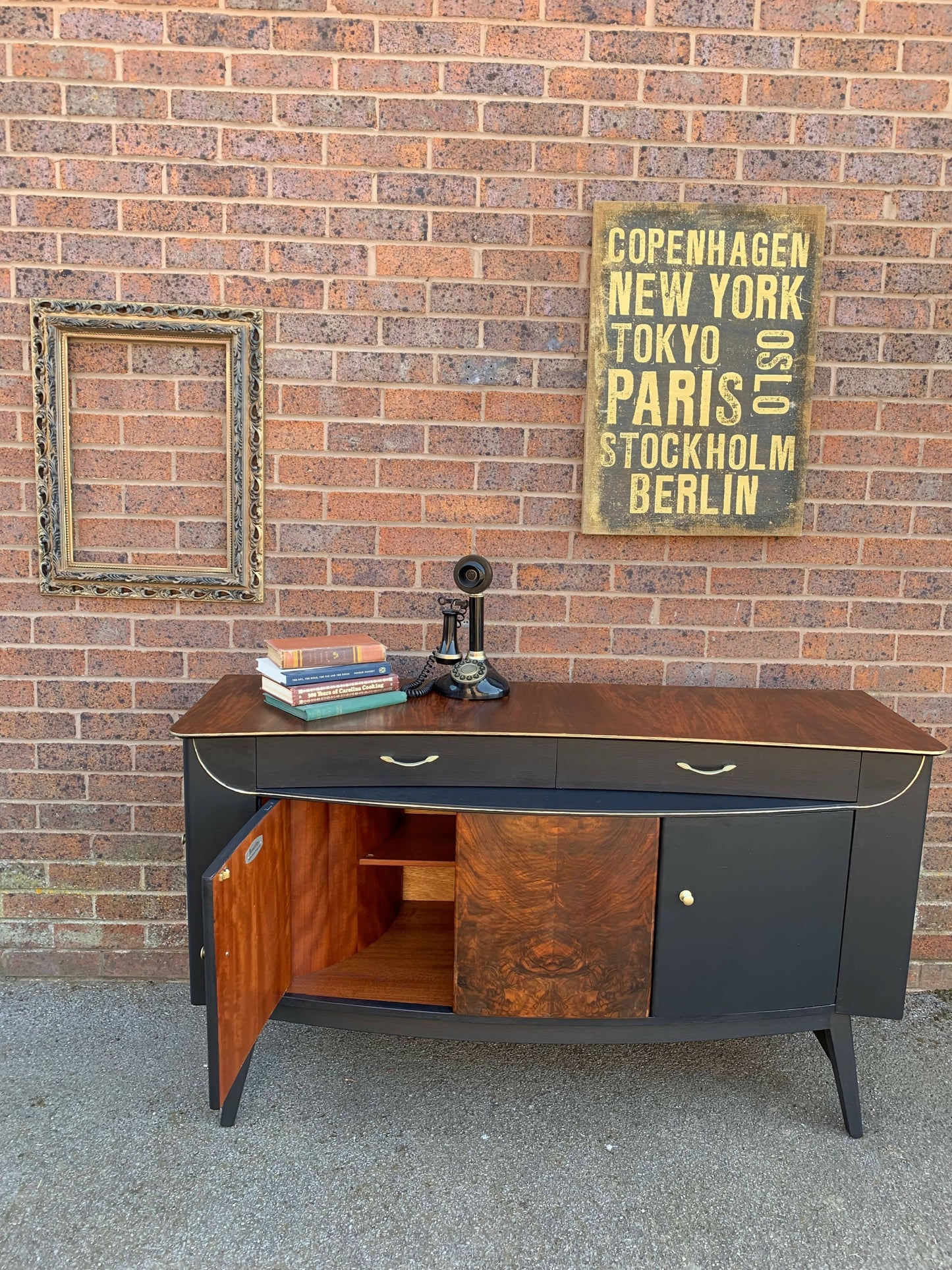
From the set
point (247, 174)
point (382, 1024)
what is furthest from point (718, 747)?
point (247, 174)

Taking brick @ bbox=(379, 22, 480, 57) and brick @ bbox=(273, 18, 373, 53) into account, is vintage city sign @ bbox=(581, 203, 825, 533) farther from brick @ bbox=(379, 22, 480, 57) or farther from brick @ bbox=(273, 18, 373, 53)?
brick @ bbox=(273, 18, 373, 53)

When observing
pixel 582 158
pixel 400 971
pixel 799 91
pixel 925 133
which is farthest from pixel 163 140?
pixel 400 971

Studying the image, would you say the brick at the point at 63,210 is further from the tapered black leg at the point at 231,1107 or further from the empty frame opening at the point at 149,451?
the tapered black leg at the point at 231,1107

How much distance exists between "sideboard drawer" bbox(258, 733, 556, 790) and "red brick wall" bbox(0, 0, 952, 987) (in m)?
0.61

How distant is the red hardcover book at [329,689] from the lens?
6.98 feet

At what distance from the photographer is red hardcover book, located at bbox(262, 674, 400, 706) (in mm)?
2127

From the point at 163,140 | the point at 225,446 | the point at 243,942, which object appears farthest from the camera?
the point at 225,446

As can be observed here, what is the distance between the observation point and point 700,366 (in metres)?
2.47

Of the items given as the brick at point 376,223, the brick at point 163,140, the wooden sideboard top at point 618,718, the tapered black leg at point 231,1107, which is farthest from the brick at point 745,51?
the tapered black leg at point 231,1107

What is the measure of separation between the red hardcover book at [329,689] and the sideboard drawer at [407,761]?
0.42 ft

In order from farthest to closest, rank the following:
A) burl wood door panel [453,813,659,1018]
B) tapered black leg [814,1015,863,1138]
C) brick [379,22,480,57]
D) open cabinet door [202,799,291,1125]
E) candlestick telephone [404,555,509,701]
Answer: brick [379,22,480,57]
candlestick telephone [404,555,509,701]
tapered black leg [814,1015,863,1138]
burl wood door panel [453,813,659,1018]
open cabinet door [202,799,291,1125]

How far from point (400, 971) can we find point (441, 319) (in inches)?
69.5

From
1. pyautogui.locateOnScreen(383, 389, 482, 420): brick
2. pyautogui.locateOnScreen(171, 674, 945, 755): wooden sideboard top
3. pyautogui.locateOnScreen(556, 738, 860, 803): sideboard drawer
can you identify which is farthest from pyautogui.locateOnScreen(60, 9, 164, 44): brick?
pyautogui.locateOnScreen(556, 738, 860, 803): sideboard drawer

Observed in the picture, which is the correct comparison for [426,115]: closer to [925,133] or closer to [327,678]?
[925,133]
